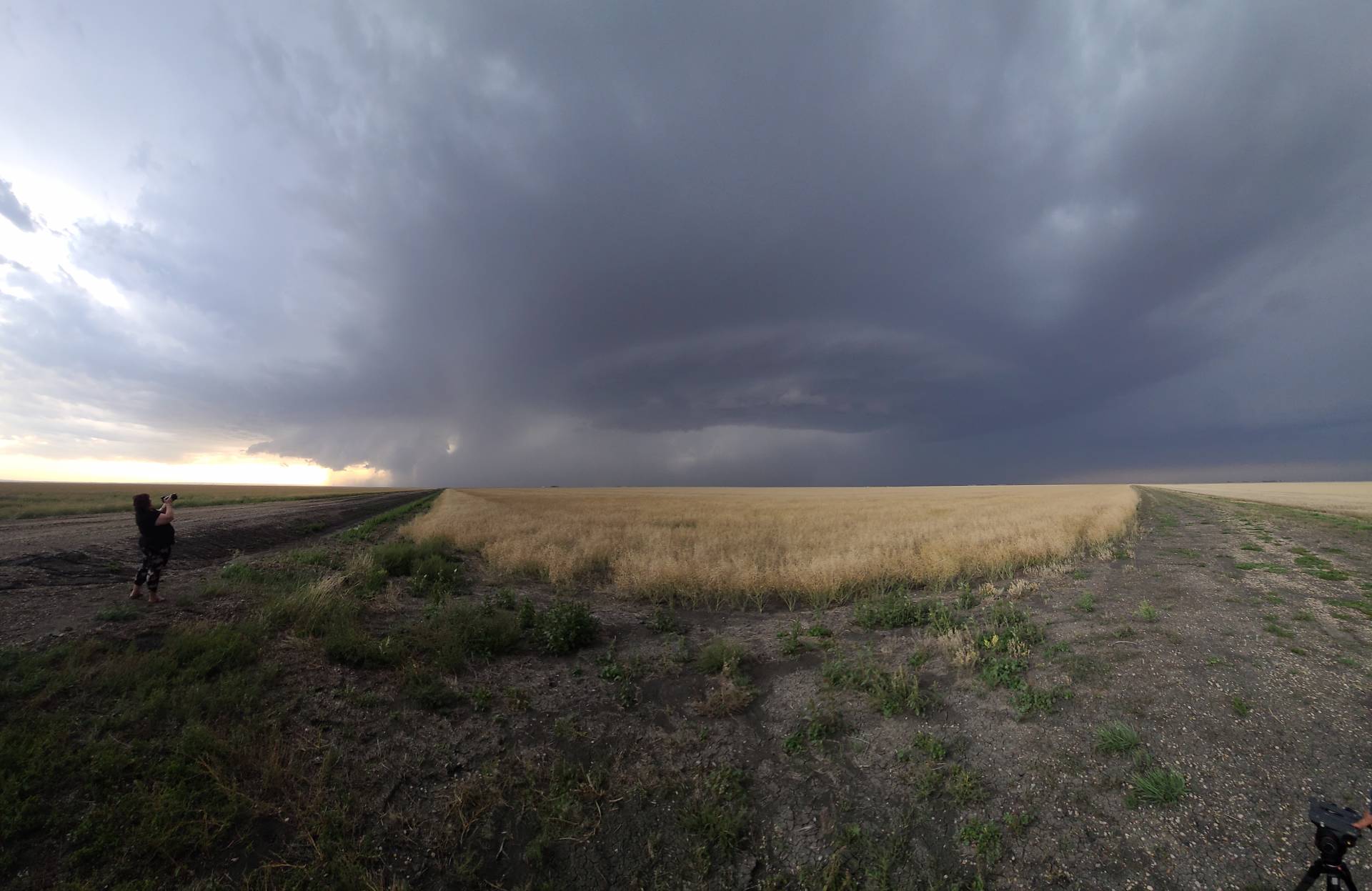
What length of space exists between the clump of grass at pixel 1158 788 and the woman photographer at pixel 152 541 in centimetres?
1431

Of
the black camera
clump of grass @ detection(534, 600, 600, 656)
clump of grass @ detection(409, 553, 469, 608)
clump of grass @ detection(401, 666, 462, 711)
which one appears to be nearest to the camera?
the black camera

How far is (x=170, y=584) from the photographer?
10984 mm

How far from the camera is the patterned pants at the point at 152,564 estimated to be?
31.0 feet

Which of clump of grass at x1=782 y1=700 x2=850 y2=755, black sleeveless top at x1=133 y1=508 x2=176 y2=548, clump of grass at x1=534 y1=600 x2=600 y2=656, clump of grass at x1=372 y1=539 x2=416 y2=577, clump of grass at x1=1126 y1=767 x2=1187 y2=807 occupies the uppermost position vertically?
black sleeveless top at x1=133 y1=508 x2=176 y2=548

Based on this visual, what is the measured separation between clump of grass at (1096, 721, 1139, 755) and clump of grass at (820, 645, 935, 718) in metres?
1.90

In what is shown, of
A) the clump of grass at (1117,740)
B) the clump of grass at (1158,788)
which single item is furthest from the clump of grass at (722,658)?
the clump of grass at (1158,788)

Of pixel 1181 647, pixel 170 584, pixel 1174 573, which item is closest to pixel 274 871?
pixel 170 584

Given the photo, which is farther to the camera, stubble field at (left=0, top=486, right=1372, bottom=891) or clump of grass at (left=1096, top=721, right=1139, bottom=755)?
clump of grass at (left=1096, top=721, right=1139, bottom=755)

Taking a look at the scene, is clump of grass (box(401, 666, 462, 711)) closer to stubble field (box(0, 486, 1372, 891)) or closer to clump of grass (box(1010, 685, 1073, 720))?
stubble field (box(0, 486, 1372, 891))

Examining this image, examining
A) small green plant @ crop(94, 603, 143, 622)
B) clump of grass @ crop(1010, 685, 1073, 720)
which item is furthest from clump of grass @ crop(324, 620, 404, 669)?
clump of grass @ crop(1010, 685, 1073, 720)

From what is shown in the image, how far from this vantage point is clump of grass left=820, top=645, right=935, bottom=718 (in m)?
7.52

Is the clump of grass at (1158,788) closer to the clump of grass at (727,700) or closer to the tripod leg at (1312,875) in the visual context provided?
the tripod leg at (1312,875)

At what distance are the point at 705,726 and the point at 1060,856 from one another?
4.06 m

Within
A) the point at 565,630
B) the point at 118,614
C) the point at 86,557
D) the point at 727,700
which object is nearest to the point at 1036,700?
the point at 727,700
